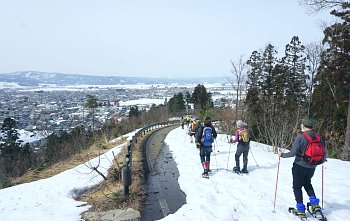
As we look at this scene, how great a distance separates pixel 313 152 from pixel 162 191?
15.7ft

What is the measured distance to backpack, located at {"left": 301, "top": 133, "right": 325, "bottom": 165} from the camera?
19.5 ft

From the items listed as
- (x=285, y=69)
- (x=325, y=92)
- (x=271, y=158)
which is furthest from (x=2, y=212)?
(x=285, y=69)

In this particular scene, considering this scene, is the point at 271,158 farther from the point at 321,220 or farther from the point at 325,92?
the point at 325,92

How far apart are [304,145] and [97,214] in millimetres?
4745

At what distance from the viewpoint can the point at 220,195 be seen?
7961mm

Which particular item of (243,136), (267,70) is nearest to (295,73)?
(267,70)

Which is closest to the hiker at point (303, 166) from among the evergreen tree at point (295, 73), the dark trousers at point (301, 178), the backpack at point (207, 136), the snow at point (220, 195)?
the dark trousers at point (301, 178)

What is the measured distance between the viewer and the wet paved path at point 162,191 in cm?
751

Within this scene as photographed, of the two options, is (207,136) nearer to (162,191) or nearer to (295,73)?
(162,191)

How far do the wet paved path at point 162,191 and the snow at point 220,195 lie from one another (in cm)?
31

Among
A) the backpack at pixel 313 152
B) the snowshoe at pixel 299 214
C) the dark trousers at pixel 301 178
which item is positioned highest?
the backpack at pixel 313 152

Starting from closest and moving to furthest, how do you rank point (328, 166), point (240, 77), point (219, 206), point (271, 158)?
1. point (219, 206)
2. point (328, 166)
3. point (271, 158)
4. point (240, 77)

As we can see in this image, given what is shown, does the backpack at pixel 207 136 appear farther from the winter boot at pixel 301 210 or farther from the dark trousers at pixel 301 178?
the winter boot at pixel 301 210

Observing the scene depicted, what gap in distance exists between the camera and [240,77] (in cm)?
3234
